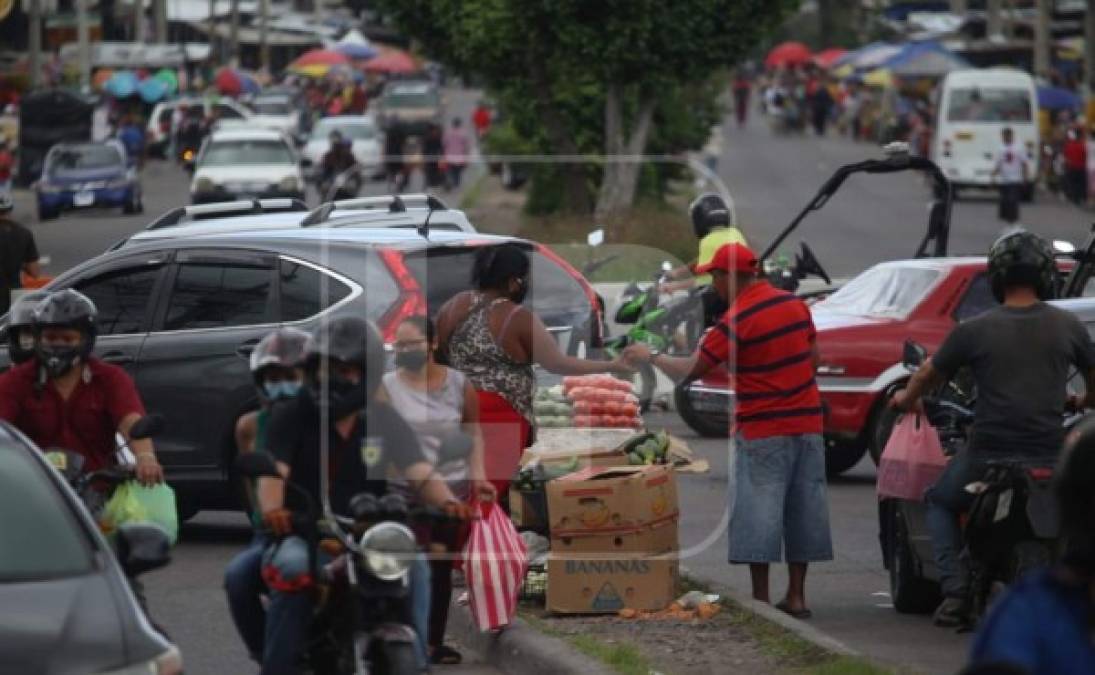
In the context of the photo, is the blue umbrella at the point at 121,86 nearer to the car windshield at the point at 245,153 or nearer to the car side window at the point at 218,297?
the car windshield at the point at 245,153

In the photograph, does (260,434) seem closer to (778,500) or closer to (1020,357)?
(1020,357)

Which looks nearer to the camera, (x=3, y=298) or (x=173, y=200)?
(x=3, y=298)

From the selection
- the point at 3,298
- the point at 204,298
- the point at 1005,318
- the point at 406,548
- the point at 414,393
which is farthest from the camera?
the point at 3,298

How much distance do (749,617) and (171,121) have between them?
6085 centimetres

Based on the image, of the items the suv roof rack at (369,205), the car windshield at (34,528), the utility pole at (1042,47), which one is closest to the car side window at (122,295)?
the suv roof rack at (369,205)

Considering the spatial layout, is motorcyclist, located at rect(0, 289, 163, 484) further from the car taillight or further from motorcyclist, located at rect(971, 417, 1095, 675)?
motorcyclist, located at rect(971, 417, 1095, 675)

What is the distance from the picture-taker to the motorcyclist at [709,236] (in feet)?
50.3

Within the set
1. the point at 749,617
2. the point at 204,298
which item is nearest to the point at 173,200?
the point at 204,298

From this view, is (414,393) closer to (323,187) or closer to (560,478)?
(560,478)

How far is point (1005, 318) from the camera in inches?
375

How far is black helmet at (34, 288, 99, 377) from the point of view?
865 cm

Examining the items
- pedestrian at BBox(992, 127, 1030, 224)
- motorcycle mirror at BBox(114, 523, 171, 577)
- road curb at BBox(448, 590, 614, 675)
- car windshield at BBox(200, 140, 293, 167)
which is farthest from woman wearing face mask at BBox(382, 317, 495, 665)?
car windshield at BBox(200, 140, 293, 167)

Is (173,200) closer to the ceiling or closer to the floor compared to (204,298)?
closer to the floor

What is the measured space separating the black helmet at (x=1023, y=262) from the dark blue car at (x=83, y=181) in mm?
38758
